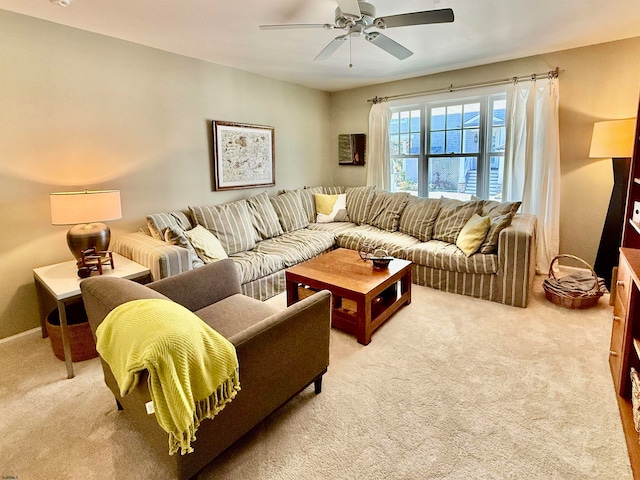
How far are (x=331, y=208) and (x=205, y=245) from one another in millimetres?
2119

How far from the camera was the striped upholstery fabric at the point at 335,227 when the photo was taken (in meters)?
4.36

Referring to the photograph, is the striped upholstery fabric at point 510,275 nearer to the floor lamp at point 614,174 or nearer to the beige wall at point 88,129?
the floor lamp at point 614,174

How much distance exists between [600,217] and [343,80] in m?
3.37

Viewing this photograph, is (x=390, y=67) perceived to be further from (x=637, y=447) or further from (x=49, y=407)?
(x=49, y=407)

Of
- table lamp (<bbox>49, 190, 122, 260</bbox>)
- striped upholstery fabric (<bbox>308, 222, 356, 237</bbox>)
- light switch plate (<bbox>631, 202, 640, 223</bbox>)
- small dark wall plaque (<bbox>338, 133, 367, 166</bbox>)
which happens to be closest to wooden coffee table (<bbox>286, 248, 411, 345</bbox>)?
striped upholstery fabric (<bbox>308, 222, 356, 237</bbox>)

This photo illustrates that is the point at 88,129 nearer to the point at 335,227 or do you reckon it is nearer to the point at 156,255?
the point at 156,255

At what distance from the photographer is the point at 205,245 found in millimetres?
3139

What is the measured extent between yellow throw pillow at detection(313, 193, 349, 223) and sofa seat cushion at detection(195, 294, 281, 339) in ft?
8.61

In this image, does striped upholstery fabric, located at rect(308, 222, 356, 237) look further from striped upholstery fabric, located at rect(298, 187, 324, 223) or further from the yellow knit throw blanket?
the yellow knit throw blanket

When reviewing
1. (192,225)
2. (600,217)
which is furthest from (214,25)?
(600,217)

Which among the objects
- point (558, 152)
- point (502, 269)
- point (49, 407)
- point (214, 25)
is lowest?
point (49, 407)

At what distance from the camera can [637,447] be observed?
5.25 ft

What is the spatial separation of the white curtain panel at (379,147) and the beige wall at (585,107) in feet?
3.91

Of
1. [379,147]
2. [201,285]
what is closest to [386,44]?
[201,285]
